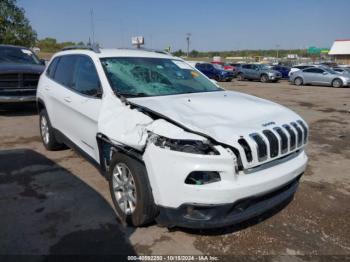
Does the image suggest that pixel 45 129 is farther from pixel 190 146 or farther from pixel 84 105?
pixel 190 146

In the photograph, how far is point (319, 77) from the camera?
2439 cm

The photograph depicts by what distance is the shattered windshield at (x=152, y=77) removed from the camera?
12.8ft

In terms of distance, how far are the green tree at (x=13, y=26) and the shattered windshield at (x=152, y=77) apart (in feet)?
83.2

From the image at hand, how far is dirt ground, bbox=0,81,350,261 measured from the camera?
10.3 feet

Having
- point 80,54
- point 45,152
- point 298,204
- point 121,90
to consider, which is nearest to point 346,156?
point 298,204

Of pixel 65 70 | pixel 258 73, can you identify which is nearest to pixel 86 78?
pixel 65 70

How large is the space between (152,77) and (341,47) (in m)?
72.1

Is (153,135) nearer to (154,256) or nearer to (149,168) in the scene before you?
(149,168)

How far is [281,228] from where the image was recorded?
351 cm

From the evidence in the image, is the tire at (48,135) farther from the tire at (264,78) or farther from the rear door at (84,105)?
the tire at (264,78)

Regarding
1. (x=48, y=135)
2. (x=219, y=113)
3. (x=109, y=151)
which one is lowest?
(x=48, y=135)

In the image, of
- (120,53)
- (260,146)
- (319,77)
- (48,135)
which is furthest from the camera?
(319,77)

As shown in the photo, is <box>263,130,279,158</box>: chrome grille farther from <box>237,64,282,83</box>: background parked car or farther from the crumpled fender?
<box>237,64,282,83</box>: background parked car

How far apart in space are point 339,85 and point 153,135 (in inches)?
935
